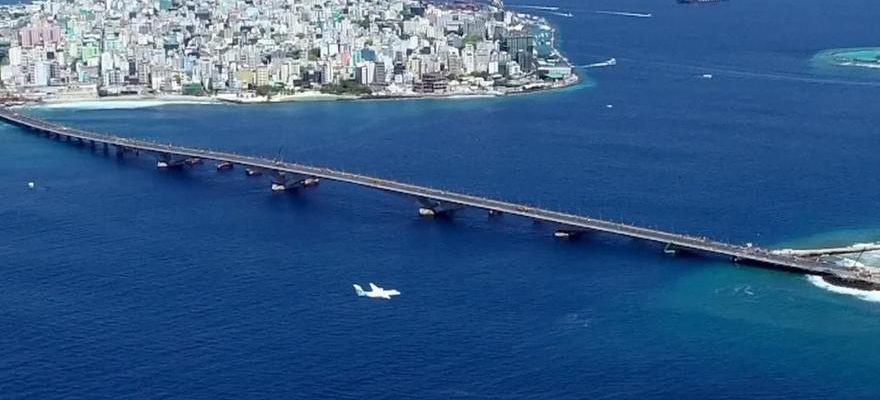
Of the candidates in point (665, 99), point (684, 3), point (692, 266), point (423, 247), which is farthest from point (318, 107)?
point (684, 3)

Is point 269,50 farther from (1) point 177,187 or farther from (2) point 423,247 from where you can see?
(2) point 423,247

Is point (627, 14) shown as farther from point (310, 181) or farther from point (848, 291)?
point (848, 291)

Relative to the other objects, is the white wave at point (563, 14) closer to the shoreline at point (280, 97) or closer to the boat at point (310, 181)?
the shoreline at point (280, 97)

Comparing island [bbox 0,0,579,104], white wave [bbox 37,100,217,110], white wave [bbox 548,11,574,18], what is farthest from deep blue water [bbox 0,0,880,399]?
white wave [bbox 548,11,574,18]

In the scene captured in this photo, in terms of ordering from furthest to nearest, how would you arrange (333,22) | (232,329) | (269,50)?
1. (333,22)
2. (269,50)
3. (232,329)

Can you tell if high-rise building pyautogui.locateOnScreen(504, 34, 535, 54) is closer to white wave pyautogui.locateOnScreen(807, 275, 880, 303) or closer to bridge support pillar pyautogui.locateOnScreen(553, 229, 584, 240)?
bridge support pillar pyautogui.locateOnScreen(553, 229, 584, 240)
